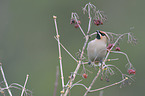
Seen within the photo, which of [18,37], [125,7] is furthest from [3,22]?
[125,7]

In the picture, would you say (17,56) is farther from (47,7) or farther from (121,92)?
(121,92)

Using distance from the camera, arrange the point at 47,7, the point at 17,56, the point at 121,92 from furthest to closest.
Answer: the point at 47,7, the point at 17,56, the point at 121,92

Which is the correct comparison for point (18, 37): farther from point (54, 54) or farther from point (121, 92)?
point (121, 92)

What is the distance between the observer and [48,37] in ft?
35.5

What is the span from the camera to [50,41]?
10.8 metres

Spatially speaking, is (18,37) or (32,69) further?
(18,37)

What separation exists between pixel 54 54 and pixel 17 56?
957mm

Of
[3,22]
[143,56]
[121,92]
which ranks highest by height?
[3,22]

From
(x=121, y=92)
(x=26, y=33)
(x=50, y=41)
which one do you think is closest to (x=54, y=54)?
(x=50, y=41)

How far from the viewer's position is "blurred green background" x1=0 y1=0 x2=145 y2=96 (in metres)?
9.93

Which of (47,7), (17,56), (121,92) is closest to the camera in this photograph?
(121,92)

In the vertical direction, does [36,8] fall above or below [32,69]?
above

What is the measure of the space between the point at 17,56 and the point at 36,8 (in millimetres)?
1695

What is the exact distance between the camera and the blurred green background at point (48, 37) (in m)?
9.93
